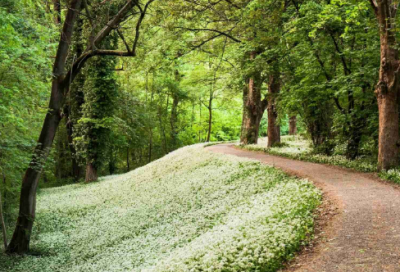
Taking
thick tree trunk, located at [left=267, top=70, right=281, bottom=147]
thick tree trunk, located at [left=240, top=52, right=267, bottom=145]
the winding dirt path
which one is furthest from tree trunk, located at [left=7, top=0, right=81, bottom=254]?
thick tree trunk, located at [left=240, top=52, right=267, bottom=145]

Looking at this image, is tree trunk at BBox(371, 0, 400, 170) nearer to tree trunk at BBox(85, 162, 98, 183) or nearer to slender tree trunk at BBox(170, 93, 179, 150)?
tree trunk at BBox(85, 162, 98, 183)

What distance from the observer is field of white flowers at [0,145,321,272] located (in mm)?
5965

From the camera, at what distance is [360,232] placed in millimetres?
6059

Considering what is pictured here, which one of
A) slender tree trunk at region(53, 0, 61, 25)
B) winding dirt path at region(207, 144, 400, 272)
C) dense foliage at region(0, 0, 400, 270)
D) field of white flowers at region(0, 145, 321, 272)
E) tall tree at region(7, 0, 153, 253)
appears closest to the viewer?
winding dirt path at region(207, 144, 400, 272)

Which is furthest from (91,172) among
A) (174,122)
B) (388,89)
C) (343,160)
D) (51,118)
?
(388,89)

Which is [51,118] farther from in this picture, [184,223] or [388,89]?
[388,89]

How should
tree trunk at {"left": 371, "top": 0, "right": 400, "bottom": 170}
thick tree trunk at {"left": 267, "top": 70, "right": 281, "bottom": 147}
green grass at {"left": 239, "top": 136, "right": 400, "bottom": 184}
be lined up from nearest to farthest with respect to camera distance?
1. green grass at {"left": 239, "top": 136, "right": 400, "bottom": 184}
2. tree trunk at {"left": 371, "top": 0, "right": 400, "bottom": 170}
3. thick tree trunk at {"left": 267, "top": 70, "right": 281, "bottom": 147}

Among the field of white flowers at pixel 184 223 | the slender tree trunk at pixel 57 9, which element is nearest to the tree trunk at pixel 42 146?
the field of white flowers at pixel 184 223

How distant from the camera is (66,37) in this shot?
11367 mm

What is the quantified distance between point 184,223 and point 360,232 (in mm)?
A: 6024

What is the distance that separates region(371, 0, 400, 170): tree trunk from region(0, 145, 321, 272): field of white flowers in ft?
11.7

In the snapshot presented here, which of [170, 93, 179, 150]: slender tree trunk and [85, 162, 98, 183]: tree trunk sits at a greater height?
[170, 93, 179, 150]: slender tree trunk

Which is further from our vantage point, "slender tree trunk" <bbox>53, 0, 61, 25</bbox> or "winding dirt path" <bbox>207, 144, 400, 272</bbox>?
"slender tree trunk" <bbox>53, 0, 61, 25</bbox>

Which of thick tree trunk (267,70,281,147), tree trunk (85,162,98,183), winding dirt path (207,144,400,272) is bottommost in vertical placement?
tree trunk (85,162,98,183)
